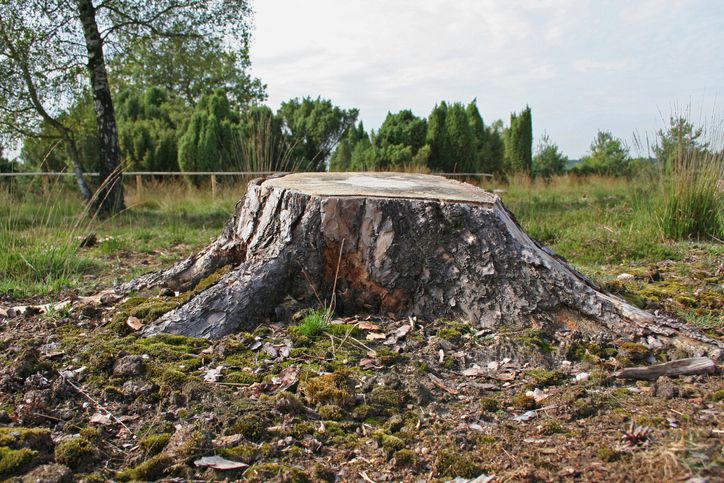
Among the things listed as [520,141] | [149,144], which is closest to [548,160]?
[520,141]

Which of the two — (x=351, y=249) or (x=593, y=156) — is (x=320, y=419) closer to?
(x=351, y=249)

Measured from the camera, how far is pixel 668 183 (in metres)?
5.84

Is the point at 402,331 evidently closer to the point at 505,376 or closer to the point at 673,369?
the point at 505,376

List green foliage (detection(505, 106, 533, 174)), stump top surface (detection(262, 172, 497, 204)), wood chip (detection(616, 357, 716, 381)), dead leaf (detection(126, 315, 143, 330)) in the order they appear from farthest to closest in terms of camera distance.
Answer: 1. green foliage (detection(505, 106, 533, 174))
2. stump top surface (detection(262, 172, 497, 204))
3. dead leaf (detection(126, 315, 143, 330))
4. wood chip (detection(616, 357, 716, 381))

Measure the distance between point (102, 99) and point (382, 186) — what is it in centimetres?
708

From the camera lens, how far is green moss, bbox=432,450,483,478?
5.78ft

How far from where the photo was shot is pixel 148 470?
69.4 inches

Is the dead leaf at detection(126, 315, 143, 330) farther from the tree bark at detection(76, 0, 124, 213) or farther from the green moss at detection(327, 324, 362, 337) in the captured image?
the tree bark at detection(76, 0, 124, 213)

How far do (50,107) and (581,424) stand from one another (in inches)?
378

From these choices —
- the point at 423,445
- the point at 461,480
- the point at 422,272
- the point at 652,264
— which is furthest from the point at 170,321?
the point at 652,264

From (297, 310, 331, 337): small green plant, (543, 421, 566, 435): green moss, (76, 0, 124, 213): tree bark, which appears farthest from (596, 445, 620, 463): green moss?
(76, 0, 124, 213): tree bark

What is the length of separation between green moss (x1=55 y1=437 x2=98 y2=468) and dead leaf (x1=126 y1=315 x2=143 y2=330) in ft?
3.47

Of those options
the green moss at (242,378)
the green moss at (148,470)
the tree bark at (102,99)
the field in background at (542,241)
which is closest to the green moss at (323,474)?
the green moss at (148,470)

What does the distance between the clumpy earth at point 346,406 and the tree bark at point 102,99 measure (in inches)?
→ 262
